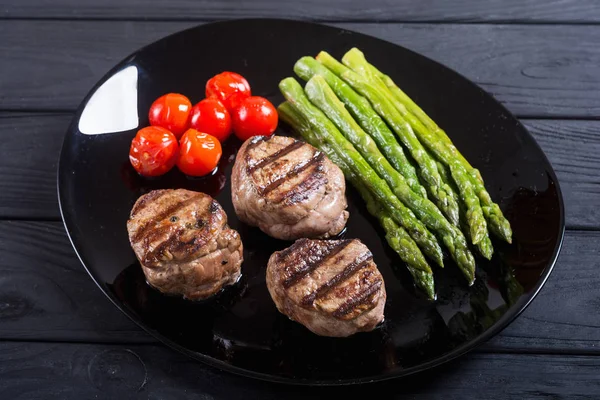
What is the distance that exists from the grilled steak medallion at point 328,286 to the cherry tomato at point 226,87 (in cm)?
150

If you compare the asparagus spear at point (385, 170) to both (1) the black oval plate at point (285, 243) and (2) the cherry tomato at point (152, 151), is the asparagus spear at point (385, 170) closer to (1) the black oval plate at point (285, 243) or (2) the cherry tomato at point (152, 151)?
(1) the black oval plate at point (285, 243)

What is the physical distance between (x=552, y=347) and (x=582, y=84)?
258 centimetres

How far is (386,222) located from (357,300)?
0.83 meters

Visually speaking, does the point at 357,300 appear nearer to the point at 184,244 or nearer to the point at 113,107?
the point at 184,244

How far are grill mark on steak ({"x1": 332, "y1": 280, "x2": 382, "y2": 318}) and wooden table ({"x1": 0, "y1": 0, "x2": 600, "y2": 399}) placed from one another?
50 cm

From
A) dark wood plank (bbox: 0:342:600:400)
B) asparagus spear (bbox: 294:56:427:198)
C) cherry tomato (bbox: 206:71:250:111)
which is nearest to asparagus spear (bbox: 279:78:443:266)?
asparagus spear (bbox: 294:56:427:198)

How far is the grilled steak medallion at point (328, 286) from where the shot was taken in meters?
3.93

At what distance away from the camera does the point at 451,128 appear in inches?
209

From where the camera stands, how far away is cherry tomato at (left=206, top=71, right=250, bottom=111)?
17.1ft

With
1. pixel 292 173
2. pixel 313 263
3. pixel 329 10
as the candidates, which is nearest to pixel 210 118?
pixel 292 173

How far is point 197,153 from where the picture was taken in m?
4.82

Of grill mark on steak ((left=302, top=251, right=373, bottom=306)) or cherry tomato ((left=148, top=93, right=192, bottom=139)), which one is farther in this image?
cherry tomato ((left=148, top=93, right=192, bottom=139))

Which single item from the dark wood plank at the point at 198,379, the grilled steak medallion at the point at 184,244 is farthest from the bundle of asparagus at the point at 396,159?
the grilled steak medallion at the point at 184,244

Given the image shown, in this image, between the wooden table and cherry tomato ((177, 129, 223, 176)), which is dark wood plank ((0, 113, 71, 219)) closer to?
the wooden table
